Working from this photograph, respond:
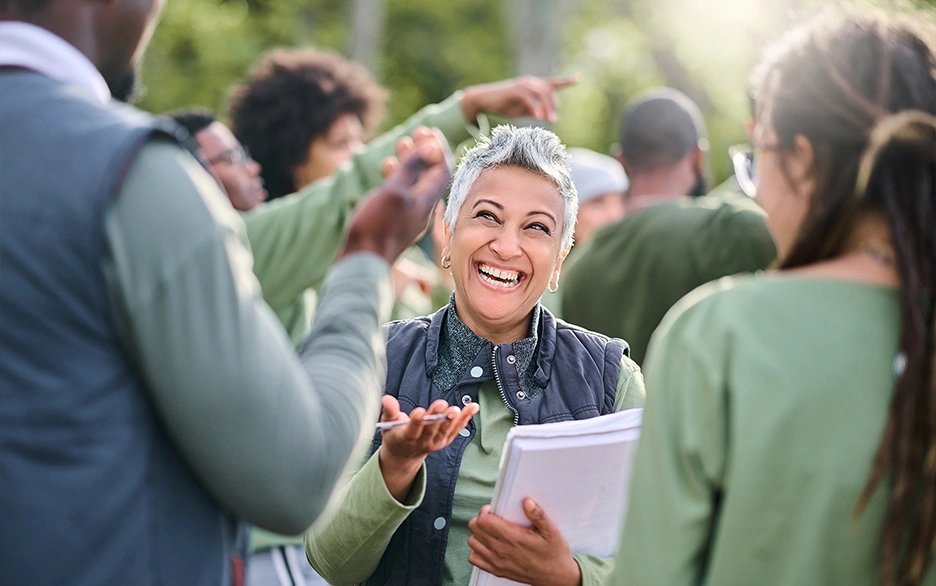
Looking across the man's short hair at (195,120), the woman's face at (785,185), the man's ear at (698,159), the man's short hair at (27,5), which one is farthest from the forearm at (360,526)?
the man's ear at (698,159)

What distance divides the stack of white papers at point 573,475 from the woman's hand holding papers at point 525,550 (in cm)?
2

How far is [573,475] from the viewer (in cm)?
221

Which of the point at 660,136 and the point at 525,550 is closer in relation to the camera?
the point at 525,550

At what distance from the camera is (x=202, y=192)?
61.2 inches

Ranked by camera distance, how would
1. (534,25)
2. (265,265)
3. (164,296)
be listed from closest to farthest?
(164,296) → (265,265) → (534,25)

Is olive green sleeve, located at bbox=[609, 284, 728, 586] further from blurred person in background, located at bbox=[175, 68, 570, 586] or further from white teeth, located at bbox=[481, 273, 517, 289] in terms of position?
blurred person in background, located at bbox=[175, 68, 570, 586]

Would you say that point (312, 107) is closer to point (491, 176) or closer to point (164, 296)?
point (491, 176)

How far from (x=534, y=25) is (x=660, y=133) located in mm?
10404

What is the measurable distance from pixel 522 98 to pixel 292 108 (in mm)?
1931

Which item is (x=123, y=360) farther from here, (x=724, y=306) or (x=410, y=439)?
(x=724, y=306)

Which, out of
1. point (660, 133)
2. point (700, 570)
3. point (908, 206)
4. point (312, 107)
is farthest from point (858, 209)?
point (312, 107)

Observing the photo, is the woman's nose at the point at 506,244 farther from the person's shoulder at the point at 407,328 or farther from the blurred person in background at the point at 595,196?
the blurred person in background at the point at 595,196

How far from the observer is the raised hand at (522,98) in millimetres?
3619

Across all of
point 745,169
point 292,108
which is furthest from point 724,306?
point 292,108
